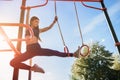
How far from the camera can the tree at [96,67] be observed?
42250 mm

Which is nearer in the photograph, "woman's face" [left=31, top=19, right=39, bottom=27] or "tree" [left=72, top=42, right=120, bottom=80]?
"woman's face" [left=31, top=19, right=39, bottom=27]

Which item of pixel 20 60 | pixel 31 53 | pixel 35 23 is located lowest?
pixel 20 60

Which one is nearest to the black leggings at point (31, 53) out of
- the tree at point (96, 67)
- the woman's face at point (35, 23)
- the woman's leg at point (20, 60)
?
the woman's leg at point (20, 60)

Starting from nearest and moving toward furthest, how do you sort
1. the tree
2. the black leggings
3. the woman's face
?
the black leggings → the woman's face → the tree

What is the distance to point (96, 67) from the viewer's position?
43.9 metres

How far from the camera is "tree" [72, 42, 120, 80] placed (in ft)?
139

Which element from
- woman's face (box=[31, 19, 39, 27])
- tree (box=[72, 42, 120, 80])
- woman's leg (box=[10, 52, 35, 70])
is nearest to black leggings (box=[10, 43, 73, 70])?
woman's leg (box=[10, 52, 35, 70])

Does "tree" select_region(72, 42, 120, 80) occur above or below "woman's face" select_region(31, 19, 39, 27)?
above

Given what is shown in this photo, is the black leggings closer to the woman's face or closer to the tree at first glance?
the woman's face

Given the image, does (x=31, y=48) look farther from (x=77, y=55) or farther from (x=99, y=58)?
(x=99, y=58)

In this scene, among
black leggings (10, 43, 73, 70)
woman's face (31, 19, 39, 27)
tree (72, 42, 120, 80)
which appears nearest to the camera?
black leggings (10, 43, 73, 70)

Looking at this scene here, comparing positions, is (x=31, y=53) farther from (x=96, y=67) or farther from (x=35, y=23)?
(x=96, y=67)

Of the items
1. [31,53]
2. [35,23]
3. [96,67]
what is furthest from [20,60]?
[96,67]

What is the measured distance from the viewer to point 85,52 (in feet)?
19.4
